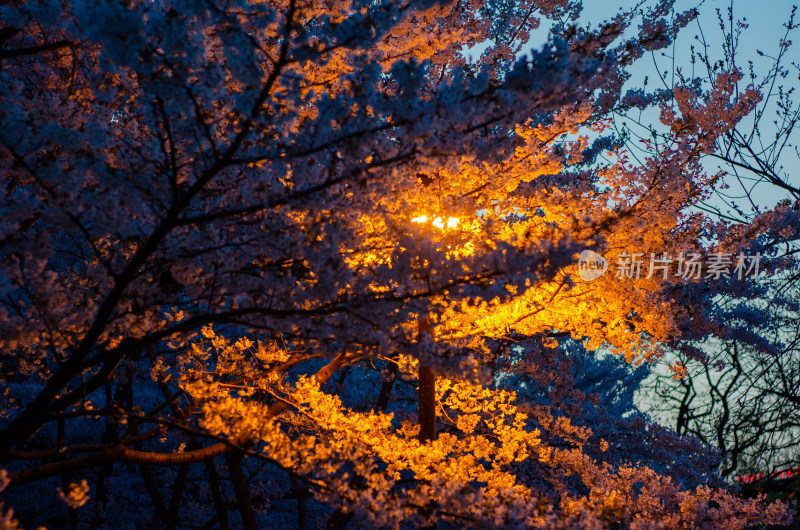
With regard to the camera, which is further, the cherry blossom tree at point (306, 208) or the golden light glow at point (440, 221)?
the golden light glow at point (440, 221)

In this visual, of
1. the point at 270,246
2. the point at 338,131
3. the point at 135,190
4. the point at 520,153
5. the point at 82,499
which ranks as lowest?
the point at 82,499

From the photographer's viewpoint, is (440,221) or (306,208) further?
(440,221)

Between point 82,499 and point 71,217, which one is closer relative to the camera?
point 71,217

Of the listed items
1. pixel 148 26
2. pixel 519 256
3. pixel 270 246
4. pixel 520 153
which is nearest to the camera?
pixel 148 26

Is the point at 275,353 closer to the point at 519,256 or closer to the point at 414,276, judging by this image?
the point at 414,276

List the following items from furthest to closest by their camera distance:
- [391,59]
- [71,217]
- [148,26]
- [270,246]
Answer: [391,59] < [270,246] < [71,217] < [148,26]

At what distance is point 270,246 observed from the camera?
2.93 meters

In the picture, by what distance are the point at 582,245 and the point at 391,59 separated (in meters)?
3.08

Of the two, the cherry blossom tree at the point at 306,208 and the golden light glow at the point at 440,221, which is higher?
the golden light glow at the point at 440,221

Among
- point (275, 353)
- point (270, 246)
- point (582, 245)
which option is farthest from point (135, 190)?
point (275, 353)

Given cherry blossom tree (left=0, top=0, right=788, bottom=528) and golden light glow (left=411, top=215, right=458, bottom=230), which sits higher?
golden light glow (left=411, top=215, right=458, bottom=230)

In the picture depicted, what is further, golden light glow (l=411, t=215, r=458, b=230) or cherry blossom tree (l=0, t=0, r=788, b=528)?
golden light glow (l=411, t=215, r=458, b=230)

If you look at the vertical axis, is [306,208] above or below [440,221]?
below

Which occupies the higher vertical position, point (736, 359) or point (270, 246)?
point (736, 359)
